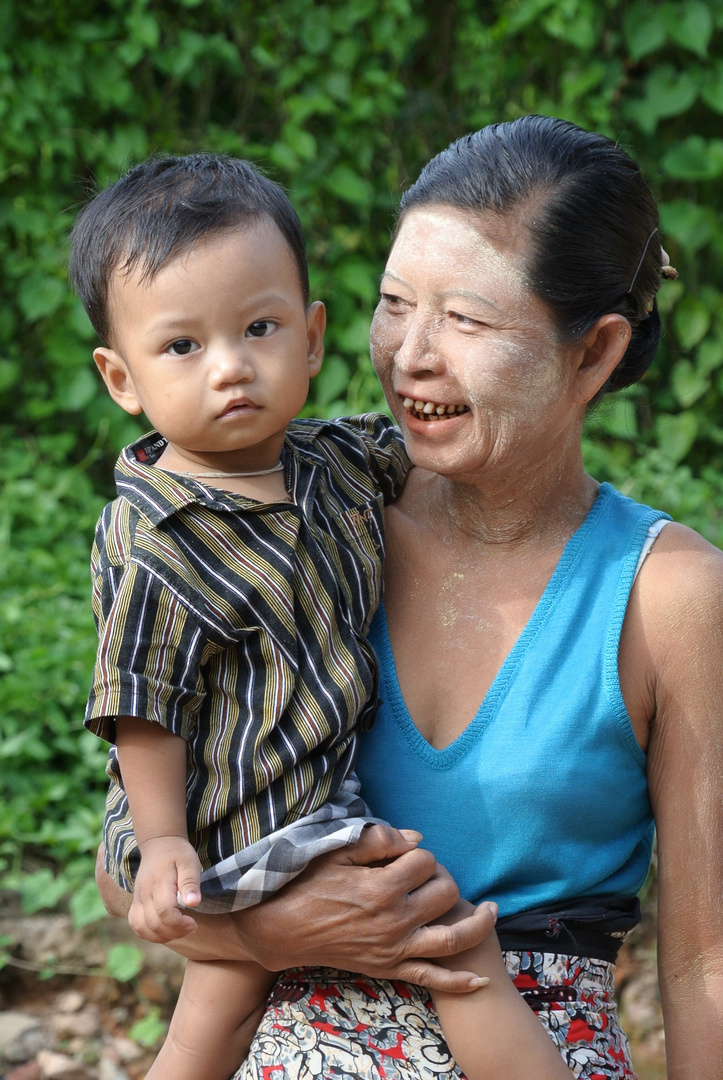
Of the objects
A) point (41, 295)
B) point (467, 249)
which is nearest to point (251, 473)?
point (467, 249)

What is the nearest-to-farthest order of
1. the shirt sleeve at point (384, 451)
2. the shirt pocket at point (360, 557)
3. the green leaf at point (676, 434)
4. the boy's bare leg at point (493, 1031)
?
1. the boy's bare leg at point (493, 1031)
2. the shirt pocket at point (360, 557)
3. the shirt sleeve at point (384, 451)
4. the green leaf at point (676, 434)

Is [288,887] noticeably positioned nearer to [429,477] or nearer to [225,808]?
[225,808]

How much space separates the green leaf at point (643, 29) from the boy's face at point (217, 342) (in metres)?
3.36

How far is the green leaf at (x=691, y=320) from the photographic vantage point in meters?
4.74

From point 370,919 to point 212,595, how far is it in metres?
0.48

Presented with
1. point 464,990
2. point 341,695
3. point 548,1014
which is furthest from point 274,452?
point 548,1014

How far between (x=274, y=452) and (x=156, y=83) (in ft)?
11.8

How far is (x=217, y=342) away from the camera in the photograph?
5.24 ft

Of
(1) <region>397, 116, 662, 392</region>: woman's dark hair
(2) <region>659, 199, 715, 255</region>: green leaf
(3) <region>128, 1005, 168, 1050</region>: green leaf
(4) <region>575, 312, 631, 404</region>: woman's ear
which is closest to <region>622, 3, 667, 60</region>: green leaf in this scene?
(2) <region>659, 199, 715, 255</region>: green leaf

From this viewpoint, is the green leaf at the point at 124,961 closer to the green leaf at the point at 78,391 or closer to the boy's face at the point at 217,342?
the boy's face at the point at 217,342

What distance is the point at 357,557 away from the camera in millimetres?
1800

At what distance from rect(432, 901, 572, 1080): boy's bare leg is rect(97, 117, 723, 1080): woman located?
3.4 inches

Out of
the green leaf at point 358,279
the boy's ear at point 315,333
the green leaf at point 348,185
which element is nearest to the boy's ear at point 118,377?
the boy's ear at point 315,333

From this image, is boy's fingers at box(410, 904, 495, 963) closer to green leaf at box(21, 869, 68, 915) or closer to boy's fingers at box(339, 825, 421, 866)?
boy's fingers at box(339, 825, 421, 866)
